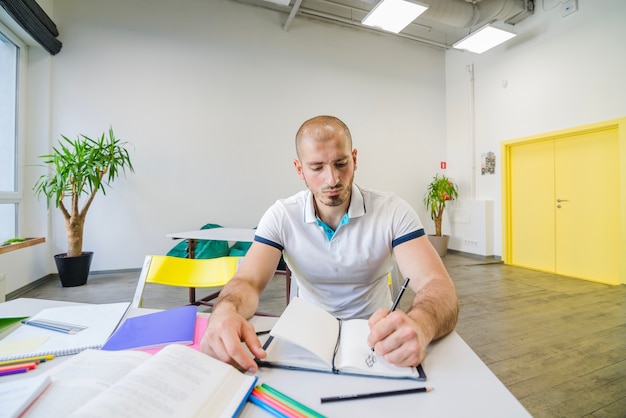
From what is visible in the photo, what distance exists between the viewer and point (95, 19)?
3.76 metres

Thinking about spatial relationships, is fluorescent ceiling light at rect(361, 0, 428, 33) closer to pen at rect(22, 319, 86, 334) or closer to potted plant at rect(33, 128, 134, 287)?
potted plant at rect(33, 128, 134, 287)

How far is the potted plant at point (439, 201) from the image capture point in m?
5.14

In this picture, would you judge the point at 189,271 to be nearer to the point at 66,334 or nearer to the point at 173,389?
the point at 66,334

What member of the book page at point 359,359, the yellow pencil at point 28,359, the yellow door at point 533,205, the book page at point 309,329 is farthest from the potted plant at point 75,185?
the yellow door at point 533,205

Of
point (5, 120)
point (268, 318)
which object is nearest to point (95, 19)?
point (5, 120)

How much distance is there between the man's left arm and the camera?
586 mm

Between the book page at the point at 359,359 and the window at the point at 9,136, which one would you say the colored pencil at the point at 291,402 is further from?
the window at the point at 9,136

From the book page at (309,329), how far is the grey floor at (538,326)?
4.83 feet

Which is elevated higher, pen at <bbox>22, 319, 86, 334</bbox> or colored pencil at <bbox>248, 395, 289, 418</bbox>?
pen at <bbox>22, 319, 86, 334</bbox>

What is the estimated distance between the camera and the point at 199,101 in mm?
4207

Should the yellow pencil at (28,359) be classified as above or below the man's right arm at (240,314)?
below

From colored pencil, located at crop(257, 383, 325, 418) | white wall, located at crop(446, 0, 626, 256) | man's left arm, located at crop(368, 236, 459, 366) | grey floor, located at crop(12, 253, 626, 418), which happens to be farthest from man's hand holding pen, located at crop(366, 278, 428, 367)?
white wall, located at crop(446, 0, 626, 256)

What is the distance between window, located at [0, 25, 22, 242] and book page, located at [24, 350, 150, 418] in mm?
3784

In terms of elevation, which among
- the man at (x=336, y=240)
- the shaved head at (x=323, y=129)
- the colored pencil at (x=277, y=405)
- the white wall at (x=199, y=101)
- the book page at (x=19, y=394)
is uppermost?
the white wall at (x=199, y=101)
